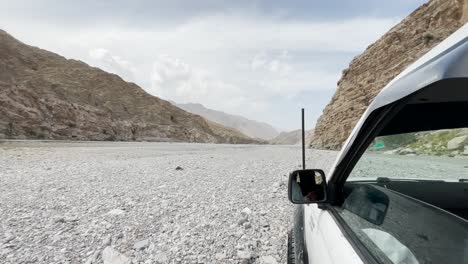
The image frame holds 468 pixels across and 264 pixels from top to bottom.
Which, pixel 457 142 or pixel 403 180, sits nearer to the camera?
pixel 457 142

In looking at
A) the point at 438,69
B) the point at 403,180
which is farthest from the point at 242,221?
the point at 438,69

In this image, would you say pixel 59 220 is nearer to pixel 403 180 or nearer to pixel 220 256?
pixel 220 256

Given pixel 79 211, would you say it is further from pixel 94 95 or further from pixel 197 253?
pixel 94 95

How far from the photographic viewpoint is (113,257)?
3615 mm

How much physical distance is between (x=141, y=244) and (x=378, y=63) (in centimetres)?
3306

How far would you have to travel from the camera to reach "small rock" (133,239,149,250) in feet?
12.8

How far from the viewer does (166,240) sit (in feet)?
13.7

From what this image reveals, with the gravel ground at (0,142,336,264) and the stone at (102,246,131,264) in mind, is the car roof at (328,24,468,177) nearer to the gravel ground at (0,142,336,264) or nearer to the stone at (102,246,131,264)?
the gravel ground at (0,142,336,264)

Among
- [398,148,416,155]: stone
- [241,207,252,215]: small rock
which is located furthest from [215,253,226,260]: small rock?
[398,148,416,155]: stone

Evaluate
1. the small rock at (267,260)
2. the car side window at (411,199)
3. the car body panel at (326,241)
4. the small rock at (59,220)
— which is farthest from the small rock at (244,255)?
the small rock at (59,220)

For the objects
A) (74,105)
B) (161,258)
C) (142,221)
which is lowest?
(161,258)

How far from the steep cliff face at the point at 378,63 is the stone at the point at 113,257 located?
2454 cm

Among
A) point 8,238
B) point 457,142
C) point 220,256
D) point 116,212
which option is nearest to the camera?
point 457,142

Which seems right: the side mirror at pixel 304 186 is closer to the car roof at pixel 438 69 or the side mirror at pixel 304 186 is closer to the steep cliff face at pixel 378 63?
the car roof at pixel 438 69
